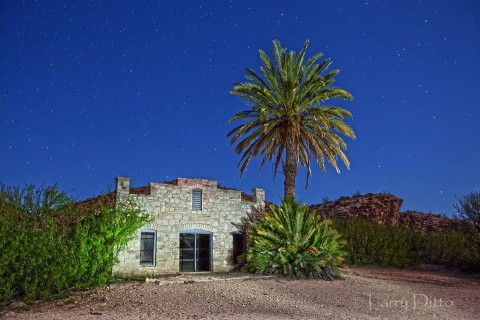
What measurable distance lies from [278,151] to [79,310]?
44.2 ft

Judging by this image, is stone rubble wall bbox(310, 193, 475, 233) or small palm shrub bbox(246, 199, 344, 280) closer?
small palm shrub bbox(246, 199, 344, 280)

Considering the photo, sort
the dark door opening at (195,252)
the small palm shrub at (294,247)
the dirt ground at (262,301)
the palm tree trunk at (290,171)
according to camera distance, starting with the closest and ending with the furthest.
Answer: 1. the dirt ground at (262,301)
2. the small palm shrub at (294,247)
3. the dark door opening at (195,252)
4. the palm tree trunk at (290,171)

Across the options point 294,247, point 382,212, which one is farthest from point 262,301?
point 382,212

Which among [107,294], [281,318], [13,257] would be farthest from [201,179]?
Result: [281,318]

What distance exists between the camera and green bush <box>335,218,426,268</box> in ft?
76.7

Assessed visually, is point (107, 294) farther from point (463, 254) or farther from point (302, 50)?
point (463, 254)

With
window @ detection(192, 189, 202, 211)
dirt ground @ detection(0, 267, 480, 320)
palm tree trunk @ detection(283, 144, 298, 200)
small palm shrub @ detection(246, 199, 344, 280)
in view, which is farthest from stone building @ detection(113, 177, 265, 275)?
dirt ground @ detection(0, 267, 480, 320)

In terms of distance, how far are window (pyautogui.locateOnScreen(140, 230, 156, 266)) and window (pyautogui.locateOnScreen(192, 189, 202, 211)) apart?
2283 mm

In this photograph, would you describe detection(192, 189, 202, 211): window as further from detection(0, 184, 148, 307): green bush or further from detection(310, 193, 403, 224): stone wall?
detection(310, 193, 403, 224): stone wall

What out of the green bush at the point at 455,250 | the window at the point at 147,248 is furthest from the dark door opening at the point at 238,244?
the green bush at the point at 455,250

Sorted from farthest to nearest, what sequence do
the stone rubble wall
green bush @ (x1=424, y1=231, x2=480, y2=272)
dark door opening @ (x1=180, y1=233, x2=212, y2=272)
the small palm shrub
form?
1. the stone rubble wall
2. green bush @ (x1=424, y1=231, x2=480, y2=272)
3. dark door opening @ (x1=180, y1=233, x2=212, y2=272)
4. the small palm shrub

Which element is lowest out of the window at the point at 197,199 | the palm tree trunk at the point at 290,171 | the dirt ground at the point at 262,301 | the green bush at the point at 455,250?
the dirt ground at the point at 262,301

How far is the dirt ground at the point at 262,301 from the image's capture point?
34.4 ft

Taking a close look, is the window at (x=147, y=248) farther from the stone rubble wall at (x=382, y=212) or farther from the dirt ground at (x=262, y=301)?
the stone rubble wall at (x=382, y=212)
